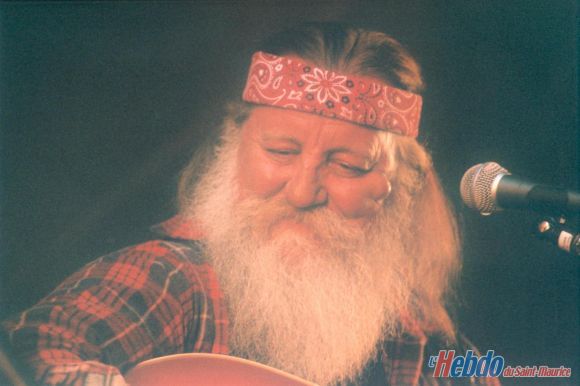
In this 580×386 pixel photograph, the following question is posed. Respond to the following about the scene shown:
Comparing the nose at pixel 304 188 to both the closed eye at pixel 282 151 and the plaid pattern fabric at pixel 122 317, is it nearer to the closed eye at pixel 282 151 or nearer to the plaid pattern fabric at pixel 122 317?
the closed eye at pixel 282 151

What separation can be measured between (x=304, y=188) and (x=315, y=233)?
206mm

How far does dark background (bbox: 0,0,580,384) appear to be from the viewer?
2855mm

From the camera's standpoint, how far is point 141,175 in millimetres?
2930

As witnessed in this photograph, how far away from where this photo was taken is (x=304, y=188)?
9.77ft

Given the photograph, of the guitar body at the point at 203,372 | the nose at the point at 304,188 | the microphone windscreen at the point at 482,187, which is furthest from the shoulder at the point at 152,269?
the microphone windscreen at the point at 482,187

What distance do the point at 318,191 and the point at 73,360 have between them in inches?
48.4

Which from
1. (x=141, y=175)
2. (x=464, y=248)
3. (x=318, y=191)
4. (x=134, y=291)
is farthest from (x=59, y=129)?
(x=464, y=248)

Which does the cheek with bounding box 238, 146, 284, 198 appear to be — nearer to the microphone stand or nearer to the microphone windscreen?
the microphone windscreen

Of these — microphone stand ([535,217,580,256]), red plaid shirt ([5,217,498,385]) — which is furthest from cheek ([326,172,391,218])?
microphone stand ([535,217,580,256])

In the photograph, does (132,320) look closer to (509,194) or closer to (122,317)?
(122,317)

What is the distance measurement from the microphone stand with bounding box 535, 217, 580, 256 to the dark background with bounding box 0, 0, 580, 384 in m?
0.89

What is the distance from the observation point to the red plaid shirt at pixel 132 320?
8.63 feet

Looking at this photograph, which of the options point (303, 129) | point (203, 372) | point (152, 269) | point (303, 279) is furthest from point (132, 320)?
point (303, 129)

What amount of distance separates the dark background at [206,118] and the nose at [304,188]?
44cm
